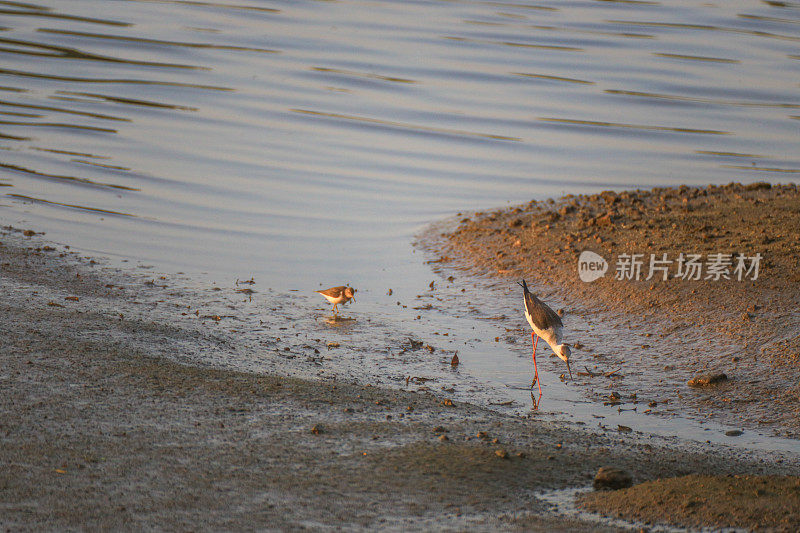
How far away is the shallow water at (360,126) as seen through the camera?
10.3 meters

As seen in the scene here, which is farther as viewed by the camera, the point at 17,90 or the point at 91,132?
the point at 17,90

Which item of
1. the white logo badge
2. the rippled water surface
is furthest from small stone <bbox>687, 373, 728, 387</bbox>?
the rippled water surface

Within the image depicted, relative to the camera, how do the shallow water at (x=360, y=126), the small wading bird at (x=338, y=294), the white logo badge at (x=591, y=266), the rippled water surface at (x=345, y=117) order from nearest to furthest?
the small wading bird at (x=338, y=294) < the white logo badge at (x=591, y=266) < the shallow water at (x=360, y=126) < the rippled water surface at (x=345, y=117)

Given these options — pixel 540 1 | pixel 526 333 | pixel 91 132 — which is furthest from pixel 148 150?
pixel 540 1

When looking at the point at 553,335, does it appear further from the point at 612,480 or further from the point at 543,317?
the point at 612,480

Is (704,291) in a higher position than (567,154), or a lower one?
lower

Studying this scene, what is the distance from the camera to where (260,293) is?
886 centimetres

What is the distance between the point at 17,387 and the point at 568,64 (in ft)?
58.6

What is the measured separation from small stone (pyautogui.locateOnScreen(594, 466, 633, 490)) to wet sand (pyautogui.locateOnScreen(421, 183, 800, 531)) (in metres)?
0.09

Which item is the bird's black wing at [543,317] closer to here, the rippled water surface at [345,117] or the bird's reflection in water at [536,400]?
the bird's reflection in water at [536,400]

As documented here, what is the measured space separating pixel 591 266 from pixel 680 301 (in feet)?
3.84

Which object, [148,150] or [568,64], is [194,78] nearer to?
[148,150]

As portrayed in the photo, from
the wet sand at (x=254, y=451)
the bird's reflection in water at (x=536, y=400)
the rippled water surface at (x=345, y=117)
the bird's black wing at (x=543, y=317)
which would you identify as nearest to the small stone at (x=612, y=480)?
the wet sand at (x=254, y=451)

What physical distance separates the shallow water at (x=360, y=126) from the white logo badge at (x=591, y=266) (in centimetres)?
84
